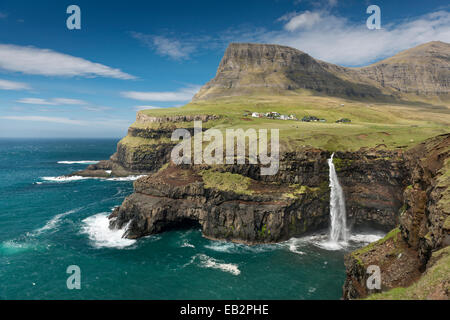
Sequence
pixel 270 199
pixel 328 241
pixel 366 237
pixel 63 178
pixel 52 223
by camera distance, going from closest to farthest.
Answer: pixel 328 241 → pixel 270 199 → pixel 366 237 → pixel 52 223 → pixel 63 178

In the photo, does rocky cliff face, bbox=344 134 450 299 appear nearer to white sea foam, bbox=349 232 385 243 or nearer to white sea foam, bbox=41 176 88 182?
white sea foam, bbox=349 232 385 243

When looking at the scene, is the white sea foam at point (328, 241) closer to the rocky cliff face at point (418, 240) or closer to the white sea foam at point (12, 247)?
the rocky cliff face at point (418, 240)

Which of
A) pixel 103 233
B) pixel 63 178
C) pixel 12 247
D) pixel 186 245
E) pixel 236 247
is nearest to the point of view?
pixel 12 247

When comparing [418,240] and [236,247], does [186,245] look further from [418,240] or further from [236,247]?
[418,240]

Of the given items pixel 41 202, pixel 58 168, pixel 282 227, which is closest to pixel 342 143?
pixel 282 227

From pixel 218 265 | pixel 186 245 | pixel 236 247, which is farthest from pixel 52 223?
pixel 236 247

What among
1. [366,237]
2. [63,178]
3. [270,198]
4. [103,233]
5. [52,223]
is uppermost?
[270,198]

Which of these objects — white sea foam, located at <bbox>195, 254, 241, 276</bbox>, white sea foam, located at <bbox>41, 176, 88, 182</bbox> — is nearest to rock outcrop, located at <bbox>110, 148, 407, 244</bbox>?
white sea foam, located at <bbox>195, 254, 241, 276</bbox>
